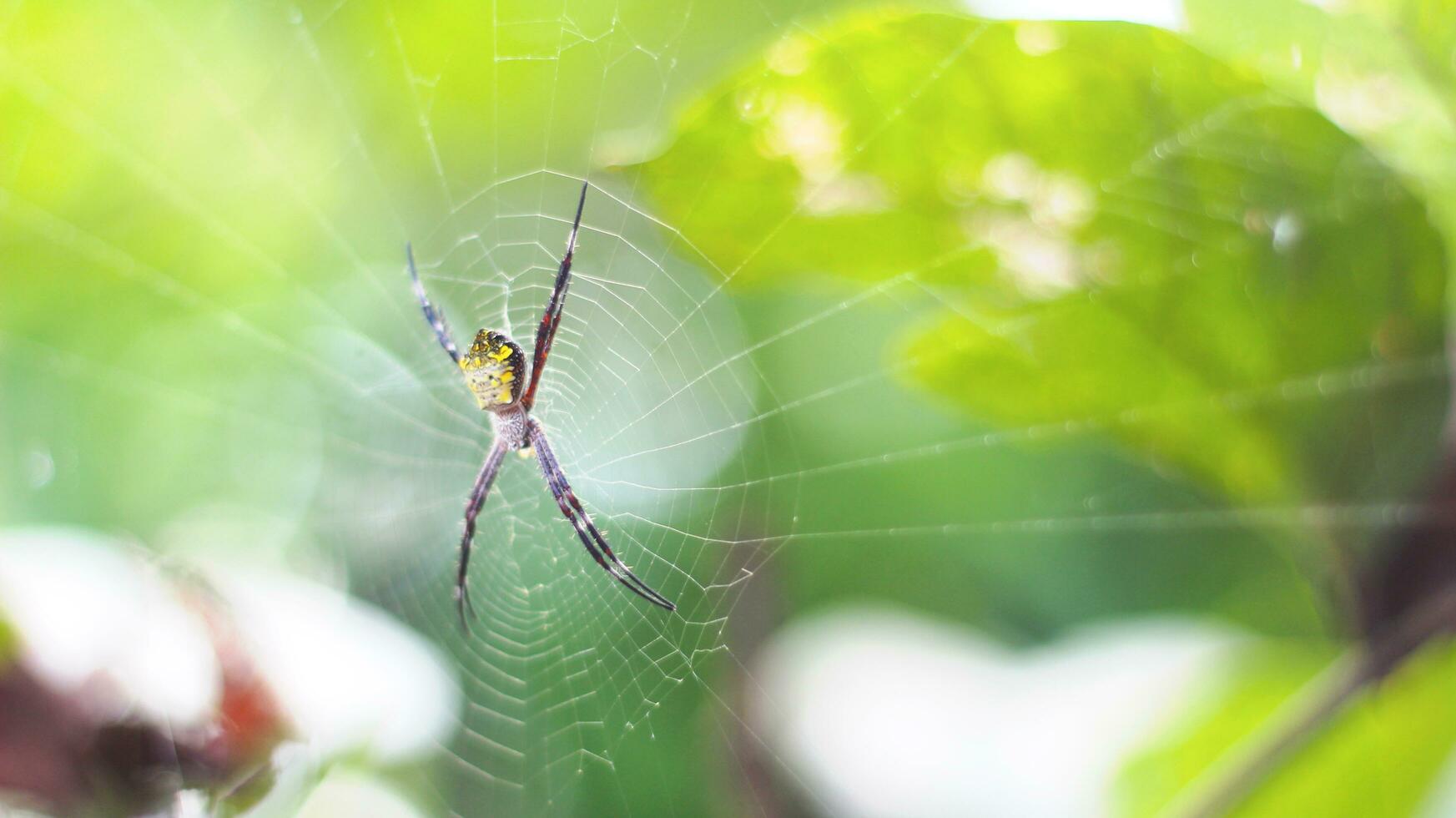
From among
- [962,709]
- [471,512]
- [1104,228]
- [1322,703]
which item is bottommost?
[962,709]

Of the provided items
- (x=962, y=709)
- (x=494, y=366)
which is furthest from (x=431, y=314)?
(x=962, y=709)

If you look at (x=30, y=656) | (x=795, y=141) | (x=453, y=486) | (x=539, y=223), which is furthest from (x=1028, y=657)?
(x=453, y=486)

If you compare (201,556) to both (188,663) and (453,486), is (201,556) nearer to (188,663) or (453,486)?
(188,663)

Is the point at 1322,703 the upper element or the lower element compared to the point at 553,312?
lower

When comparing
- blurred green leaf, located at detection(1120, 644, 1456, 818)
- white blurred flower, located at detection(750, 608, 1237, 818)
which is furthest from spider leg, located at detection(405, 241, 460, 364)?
blurred green leaf, located at detection(1120, 644, 1456, 818)

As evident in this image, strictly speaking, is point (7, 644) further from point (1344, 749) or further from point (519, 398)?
point (1344, 749)

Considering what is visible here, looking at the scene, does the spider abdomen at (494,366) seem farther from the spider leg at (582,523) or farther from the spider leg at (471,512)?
the spider leg at (471,512)

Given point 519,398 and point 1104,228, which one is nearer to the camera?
point 1104,228
